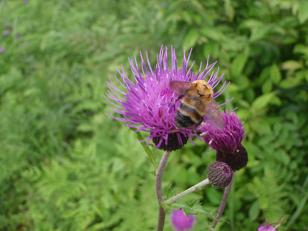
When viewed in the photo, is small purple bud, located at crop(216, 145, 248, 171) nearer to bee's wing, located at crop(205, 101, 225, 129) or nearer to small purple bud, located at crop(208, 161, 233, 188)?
small purple bud, located at crop(208, 161, 233, 188)

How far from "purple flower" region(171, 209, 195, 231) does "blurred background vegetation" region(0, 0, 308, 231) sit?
0.16 metres

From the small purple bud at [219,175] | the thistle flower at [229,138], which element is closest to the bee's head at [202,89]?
the thistle flower at [229,138]

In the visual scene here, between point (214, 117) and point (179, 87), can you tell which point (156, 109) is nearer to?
point (179, 87)

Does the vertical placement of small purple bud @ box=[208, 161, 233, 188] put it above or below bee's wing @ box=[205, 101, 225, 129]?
below

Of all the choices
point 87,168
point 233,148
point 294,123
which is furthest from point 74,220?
point 294,123

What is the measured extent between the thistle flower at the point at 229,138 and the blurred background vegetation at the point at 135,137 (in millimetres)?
697

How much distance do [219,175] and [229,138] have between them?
8.1 inches

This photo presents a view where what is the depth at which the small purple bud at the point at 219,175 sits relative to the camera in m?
1.81

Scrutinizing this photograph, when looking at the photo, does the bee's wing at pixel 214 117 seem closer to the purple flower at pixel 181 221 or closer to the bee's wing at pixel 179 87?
the bee's wing at pixel 179 87

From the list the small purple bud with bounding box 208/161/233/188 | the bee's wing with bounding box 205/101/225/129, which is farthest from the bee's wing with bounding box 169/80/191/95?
the small purple bud with bounding box 208/161/233/188

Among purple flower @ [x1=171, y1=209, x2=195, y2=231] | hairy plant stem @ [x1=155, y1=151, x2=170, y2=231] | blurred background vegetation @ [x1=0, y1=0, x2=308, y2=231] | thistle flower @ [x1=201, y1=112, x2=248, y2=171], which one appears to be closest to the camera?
hairy plant stem @ [x1=155, y1=151, x2=170, y2=231]

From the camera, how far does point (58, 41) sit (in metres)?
5.20

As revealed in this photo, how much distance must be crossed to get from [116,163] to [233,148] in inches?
60.2

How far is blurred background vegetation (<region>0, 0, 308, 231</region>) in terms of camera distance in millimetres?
3178
